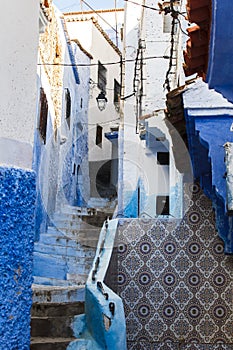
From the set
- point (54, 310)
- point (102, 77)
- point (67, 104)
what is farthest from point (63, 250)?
point (102, 77)

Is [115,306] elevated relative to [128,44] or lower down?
lower down

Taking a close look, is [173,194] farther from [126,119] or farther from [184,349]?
[126,119]

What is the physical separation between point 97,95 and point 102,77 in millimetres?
1134

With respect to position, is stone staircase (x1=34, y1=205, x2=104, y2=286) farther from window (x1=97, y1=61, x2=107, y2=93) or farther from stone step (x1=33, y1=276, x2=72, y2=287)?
window (x1=97, y1=61, x2=107, y2=93)

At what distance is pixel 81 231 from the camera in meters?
12.2

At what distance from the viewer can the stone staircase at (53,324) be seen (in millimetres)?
5688

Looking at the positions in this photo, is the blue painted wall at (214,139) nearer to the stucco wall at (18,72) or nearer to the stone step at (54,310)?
the stone step at (54,310)

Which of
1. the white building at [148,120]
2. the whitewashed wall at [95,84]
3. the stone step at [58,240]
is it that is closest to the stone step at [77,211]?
the white building at [148,120]

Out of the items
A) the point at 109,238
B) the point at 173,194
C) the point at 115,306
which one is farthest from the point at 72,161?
the point at 115,306

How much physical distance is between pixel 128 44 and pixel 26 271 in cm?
1361

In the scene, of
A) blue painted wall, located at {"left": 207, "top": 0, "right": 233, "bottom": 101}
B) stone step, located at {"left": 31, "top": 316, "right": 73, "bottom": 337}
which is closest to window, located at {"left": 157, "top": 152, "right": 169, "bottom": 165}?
stone step, located at {"left": 31, "top": 316, "right": 73, "bottom": 337}

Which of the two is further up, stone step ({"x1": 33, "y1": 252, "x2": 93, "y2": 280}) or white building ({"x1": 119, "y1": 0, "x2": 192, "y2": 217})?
white building ({"x1": 119, "y1": 0, "x2": 192, "y2": 217})

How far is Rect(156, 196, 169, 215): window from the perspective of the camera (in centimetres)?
1153

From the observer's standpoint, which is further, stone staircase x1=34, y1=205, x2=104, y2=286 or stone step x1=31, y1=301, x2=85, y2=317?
stone staircase x1=34, y1=205, x2=104, y2=286
